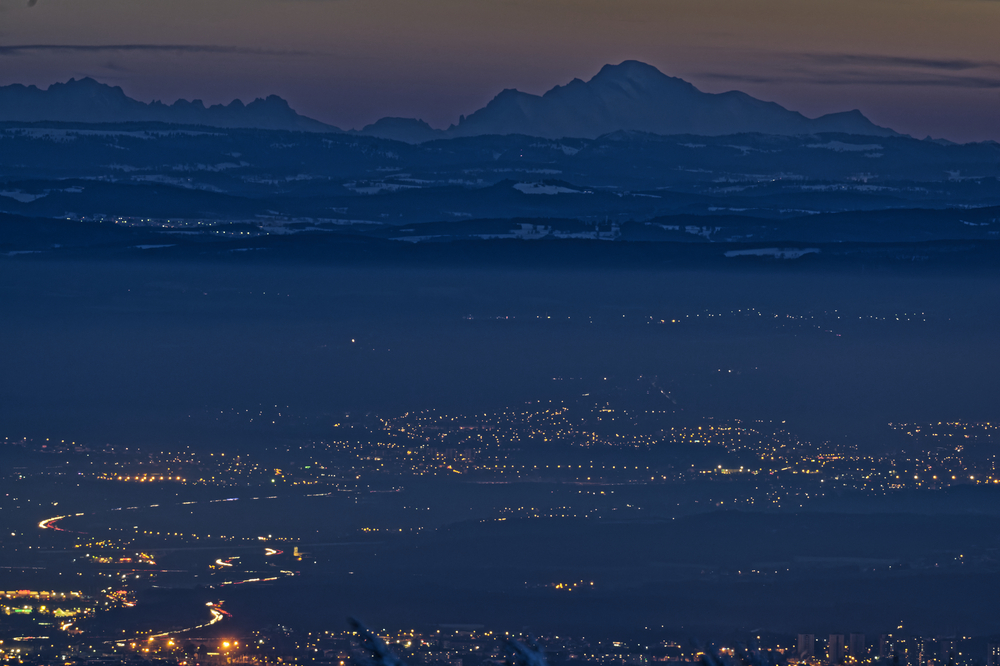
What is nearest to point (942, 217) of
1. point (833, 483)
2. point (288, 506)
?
point (833, 483)

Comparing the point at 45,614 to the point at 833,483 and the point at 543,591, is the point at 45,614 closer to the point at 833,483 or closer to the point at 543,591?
the point at 543,591

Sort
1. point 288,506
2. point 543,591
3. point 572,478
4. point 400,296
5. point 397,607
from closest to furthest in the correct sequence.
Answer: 1. point 397,607
2. point 543,591
3. point 288,506
4. point 572,478
5. point 400,296

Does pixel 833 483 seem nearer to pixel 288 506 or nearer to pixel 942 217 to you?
pixel 288 506

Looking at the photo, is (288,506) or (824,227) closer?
(288,506)

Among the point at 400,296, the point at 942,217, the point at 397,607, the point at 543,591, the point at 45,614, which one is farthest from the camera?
the point at 942,217

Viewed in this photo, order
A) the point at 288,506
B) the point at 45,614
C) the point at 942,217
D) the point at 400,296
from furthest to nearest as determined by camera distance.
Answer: the point at 942,217
the point at 400,296
the point at 288,506
the point at 45,614

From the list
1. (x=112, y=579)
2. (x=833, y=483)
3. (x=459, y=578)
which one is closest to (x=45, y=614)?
(x=112, y=579)

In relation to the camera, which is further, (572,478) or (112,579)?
(572,478)

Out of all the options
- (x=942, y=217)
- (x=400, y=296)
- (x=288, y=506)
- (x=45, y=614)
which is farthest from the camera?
(x=942, y=217)
